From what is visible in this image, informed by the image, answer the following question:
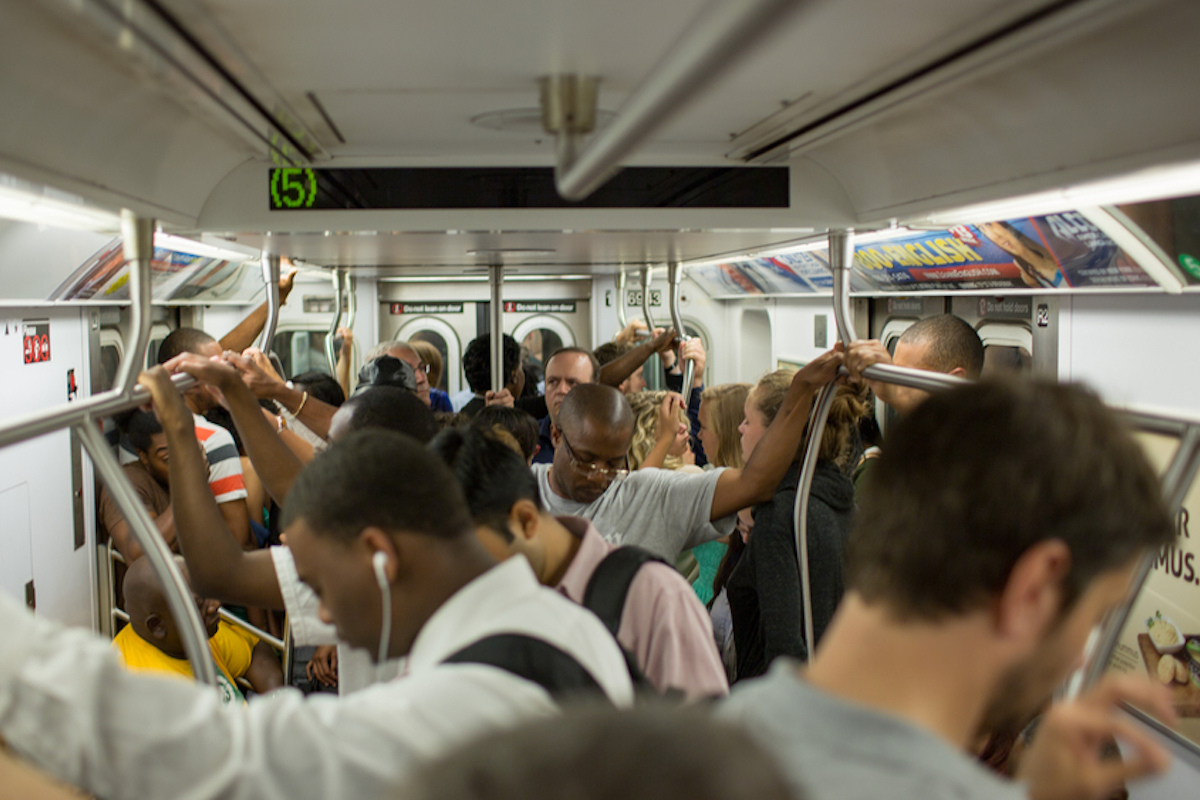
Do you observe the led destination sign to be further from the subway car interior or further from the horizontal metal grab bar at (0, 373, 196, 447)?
the horizontal metal grab bar at (0, 373, 196, 447)

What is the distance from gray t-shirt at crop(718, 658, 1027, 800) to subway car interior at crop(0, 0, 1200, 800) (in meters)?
0.08

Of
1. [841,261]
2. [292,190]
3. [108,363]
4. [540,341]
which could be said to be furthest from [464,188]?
[540,341]

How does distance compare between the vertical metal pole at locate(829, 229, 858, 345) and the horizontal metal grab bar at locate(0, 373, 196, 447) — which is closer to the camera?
the horizontal metal grab bar at locate(0, 373, 196, 447)

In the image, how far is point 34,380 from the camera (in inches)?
186

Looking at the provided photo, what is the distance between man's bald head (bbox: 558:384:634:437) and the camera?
258 centimetres

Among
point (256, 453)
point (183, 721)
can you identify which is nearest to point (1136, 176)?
point (183, 721)

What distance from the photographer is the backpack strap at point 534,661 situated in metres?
1.04

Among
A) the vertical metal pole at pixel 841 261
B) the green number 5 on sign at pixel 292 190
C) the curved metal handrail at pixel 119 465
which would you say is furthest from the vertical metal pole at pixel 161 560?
the vertical metal pole at pixel 841 261

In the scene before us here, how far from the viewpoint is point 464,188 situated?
213 cm

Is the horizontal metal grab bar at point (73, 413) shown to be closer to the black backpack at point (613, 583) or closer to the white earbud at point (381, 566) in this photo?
the white earbud at point (381, 566)

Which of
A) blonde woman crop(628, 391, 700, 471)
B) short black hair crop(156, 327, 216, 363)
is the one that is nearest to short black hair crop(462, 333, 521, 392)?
blonde woman crop(628, 391, 700, 471)

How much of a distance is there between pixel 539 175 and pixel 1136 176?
4.02 ft

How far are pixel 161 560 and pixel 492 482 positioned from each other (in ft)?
2.11

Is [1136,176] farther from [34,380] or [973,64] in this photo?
[34,380]
